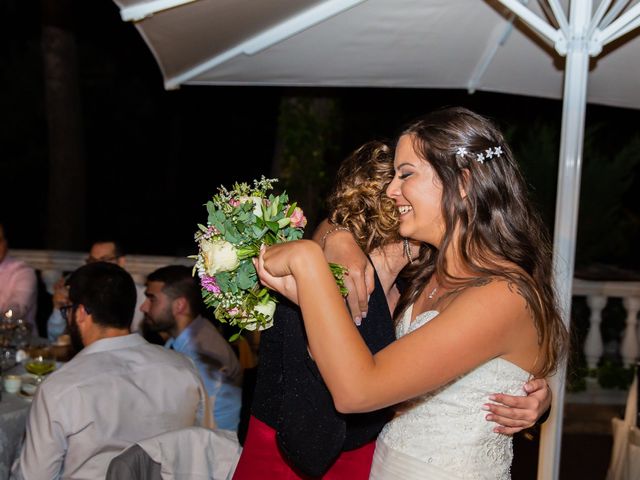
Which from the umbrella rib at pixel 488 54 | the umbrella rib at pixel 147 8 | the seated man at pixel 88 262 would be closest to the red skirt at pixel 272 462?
the umbrella rib at pixel 147 8

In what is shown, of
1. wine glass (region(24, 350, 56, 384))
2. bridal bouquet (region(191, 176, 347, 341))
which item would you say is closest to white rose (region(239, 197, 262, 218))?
bridal bouquet (region(191, 176, 347, 341))

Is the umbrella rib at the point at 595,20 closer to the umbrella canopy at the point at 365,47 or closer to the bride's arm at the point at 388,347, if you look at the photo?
the umbrella canopy at the point at 365,47

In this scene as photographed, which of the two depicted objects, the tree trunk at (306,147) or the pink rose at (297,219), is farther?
the tree trunk at (306,147)

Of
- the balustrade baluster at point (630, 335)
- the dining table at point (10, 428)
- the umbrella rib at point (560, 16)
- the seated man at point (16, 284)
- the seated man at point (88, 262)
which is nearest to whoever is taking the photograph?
the umbrella rib at point (560, 16)

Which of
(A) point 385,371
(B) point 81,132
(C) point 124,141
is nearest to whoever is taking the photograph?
(A) point 385,371

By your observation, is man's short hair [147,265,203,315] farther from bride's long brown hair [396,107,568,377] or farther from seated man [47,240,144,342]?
bride's long brown hair [396,107,568,377]

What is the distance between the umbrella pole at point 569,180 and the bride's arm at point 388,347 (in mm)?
1556

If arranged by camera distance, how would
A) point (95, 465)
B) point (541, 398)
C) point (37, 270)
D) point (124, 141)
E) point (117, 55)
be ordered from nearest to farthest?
point (541, 398), point (95, 465), point (37, 270), point (117, 55), point (124, 141)

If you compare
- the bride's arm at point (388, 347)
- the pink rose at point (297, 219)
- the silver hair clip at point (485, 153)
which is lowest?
the bride's arm at point (388, 347)

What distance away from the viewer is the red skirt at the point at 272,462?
7.59ft

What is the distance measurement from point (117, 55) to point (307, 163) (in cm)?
1132

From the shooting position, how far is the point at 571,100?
11.4ft

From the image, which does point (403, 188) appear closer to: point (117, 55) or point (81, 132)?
point (81, 132)

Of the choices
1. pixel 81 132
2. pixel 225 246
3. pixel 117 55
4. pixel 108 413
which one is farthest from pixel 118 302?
pixel 117 55
